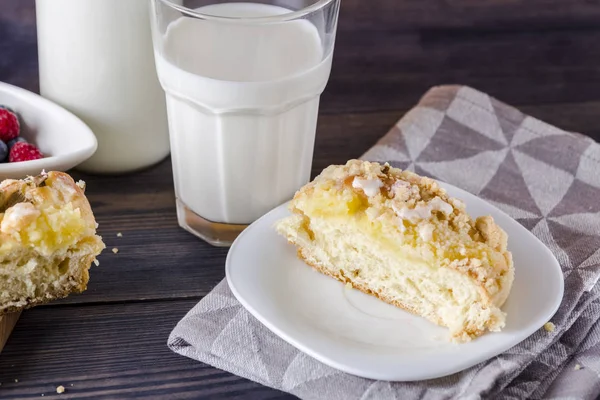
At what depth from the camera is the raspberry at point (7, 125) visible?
5.86 feet

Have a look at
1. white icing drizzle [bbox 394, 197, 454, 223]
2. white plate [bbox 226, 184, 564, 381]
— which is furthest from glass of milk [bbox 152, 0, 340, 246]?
white icing drizzle [bbox 394, 197, 454, 223]

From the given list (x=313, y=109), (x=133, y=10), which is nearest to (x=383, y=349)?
(x=313, y=109)

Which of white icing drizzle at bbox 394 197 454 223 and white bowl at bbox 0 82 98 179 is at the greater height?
white icing drizzle at bbox 394 197 454 223

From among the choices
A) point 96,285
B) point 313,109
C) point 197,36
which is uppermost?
point 197,36

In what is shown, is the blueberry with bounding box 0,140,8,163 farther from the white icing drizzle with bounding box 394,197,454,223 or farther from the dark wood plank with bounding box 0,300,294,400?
the white icing drizzle with bounding box 394,197,454,223

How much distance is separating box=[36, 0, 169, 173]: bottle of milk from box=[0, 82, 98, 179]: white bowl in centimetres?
5

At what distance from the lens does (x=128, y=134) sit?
1.89 metres

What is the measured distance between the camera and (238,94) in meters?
1.57

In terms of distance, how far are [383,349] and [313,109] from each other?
0.55m

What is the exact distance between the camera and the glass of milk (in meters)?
1.59

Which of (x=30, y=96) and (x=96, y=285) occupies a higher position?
(x=30, y=96)

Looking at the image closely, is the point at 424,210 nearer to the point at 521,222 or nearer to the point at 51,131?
the point at 521,222

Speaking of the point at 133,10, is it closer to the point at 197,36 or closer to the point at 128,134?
the point at 197,36

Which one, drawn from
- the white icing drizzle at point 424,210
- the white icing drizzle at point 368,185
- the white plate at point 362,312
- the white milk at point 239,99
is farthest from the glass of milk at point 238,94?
the white icing drizzle at point 424,210
